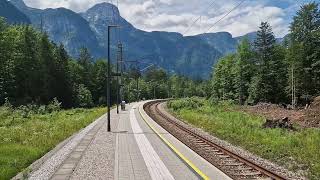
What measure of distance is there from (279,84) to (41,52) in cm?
4730

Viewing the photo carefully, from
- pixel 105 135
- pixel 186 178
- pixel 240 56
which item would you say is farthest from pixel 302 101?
pixel 186 178

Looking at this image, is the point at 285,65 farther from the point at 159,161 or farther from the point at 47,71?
the point at 159,161

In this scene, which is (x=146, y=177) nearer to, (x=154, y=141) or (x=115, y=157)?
(x=115, y=157)

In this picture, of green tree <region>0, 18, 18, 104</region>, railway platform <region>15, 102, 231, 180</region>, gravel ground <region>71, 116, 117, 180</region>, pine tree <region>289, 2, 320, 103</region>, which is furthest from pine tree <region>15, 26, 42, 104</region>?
railway platform <region>15, 102, 231, 180</region>

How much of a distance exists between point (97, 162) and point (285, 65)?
77.8 meters

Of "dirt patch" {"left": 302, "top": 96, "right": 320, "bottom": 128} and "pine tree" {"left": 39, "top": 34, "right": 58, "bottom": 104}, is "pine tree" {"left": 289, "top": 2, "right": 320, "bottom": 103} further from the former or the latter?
"pine tree" {"left": 39, "top": 34, "right": 58, "bottom": 104}

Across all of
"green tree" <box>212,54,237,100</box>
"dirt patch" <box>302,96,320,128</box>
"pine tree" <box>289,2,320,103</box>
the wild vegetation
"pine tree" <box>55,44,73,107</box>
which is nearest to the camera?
"dirt patch" <box>302,96,320,128</box>

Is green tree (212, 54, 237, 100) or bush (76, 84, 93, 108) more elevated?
green tree (212, 54, 237, 100)

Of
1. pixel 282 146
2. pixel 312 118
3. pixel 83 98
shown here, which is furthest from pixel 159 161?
pixel 83 98

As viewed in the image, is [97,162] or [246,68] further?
[246,68]

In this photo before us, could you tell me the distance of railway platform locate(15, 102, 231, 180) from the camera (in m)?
16.3

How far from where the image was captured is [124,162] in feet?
63.3

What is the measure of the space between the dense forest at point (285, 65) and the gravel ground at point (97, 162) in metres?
56.2

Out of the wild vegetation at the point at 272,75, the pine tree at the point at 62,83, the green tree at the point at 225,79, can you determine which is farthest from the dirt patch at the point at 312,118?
the green tree at the point at 225,79
